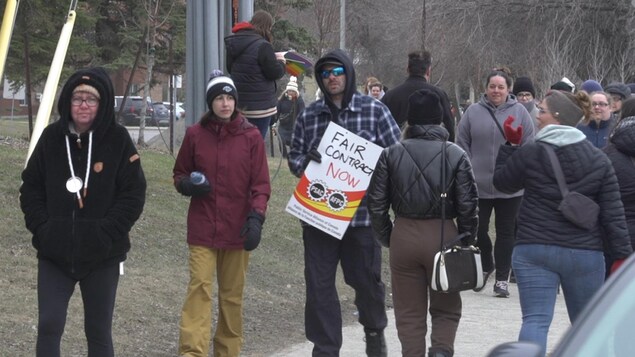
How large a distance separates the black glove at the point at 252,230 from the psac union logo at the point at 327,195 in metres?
0.43

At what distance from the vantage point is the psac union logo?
7.61 meters

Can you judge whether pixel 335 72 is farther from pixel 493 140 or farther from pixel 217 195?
pixel 493 140

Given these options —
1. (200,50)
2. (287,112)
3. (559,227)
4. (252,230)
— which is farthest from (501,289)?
(287,112)

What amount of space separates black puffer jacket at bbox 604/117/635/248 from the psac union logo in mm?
1619

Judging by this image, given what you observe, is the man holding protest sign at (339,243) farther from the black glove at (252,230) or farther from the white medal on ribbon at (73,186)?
the white medal on ribbon at (73,186)

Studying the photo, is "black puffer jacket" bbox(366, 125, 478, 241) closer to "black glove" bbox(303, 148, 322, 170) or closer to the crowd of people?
the crowd of people

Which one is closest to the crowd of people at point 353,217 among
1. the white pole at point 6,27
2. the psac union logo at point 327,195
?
the psac union logo at point 327,195

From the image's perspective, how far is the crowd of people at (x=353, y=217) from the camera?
6414 mm

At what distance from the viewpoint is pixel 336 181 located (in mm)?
7727

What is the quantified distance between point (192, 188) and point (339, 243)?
0.99 meters

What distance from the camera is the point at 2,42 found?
33.6 ft

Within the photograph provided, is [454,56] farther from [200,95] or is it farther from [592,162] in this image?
[592,162]

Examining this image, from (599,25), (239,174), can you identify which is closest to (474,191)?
(239,174)

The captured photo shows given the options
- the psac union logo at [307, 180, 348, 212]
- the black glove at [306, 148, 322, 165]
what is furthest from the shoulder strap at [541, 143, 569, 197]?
the black glove at [306, 148, 322, 165]
